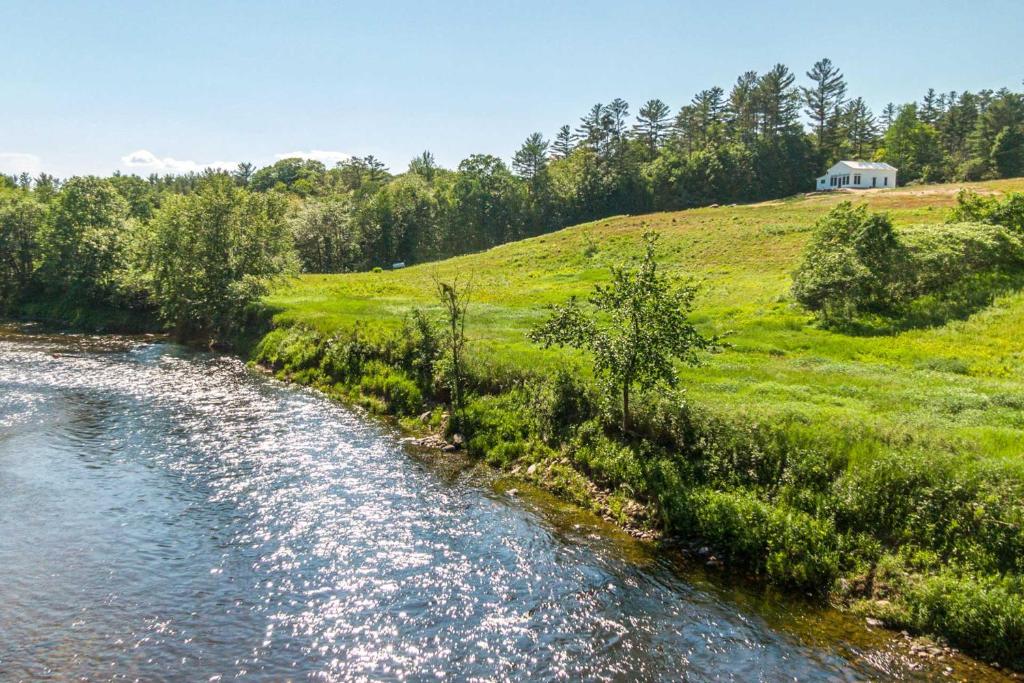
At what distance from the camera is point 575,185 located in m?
139

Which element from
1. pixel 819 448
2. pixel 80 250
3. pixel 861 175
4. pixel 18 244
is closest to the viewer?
pixel 819 448

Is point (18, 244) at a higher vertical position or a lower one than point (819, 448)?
higher

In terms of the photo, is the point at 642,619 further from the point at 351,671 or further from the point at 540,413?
the point at 540,413

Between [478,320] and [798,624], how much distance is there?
3388 cm

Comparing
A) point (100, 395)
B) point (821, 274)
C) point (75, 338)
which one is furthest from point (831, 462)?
point (75, 338)

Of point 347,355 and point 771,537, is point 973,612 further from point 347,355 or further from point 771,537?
point 347,355

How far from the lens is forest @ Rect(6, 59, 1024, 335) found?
79188 mm

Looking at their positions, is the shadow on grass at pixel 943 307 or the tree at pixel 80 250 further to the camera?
the tree at pixel 80 250

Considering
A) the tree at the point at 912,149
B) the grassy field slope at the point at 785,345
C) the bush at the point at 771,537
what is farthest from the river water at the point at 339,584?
the tree at the point at 912,149

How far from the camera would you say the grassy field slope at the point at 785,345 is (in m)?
20.7

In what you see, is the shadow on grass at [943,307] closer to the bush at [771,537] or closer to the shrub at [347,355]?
the bush at [771,537]

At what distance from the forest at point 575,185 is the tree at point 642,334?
187 ft

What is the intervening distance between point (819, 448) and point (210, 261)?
183 feet

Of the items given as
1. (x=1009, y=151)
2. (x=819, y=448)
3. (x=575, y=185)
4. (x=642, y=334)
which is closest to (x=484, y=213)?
(x=575, y=185)
